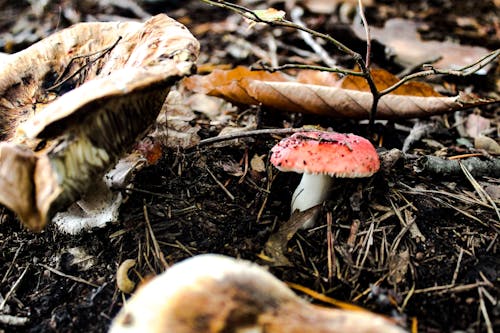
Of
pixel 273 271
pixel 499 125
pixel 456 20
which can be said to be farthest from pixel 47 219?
pixel 456 20

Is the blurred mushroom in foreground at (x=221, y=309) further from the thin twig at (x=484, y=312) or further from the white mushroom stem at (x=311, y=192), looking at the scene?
the white mushroom stem at (x=311, y=192)

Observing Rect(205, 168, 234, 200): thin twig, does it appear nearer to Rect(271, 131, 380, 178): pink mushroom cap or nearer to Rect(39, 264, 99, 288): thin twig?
Rect(271, 131, 380, 178): pink mushroom cap

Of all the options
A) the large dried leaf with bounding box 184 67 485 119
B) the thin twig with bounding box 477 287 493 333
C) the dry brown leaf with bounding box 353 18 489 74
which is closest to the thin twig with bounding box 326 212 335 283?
the thin twig with bounding box 477 287 493 333

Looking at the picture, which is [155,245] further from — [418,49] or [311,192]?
[418,49]

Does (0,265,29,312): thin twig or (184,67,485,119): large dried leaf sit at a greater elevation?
(184,67,485,119): large dried leaf

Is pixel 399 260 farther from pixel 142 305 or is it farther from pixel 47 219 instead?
pixel 47 219
